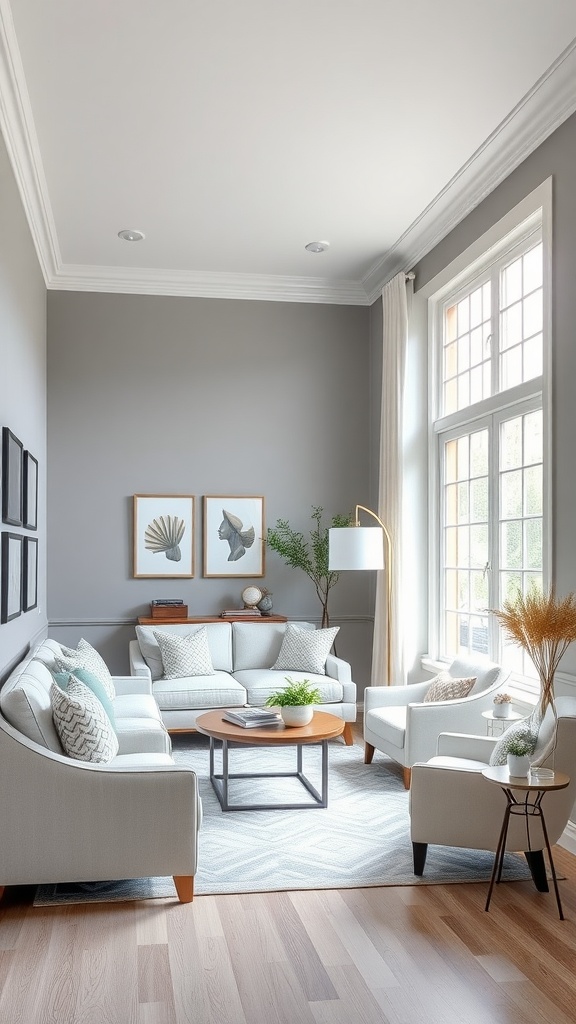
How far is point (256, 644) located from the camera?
6879 millimetres

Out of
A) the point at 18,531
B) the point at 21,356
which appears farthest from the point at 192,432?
the point at 18,531

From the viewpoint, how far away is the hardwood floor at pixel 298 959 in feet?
8.72

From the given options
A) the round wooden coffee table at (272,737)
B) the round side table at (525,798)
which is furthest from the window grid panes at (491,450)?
the round side table at (525,798)

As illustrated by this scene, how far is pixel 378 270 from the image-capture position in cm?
701

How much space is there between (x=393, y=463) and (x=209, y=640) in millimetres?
1945

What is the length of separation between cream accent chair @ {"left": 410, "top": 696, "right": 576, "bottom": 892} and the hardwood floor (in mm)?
168

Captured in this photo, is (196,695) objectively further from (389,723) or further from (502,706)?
(502,706)

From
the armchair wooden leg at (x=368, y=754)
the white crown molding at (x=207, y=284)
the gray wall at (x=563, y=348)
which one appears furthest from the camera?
the white crown molding at (x=207, y=284)

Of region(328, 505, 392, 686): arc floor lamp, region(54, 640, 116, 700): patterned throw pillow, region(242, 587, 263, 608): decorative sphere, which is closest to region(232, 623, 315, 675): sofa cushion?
region(242, 587, 263, 608): decorative sphere

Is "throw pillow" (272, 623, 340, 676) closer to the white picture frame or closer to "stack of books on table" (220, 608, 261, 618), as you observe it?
"stack of books on table" (220, 608, 261, 618)

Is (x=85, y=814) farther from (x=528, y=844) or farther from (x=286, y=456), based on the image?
(x=286, y=456)

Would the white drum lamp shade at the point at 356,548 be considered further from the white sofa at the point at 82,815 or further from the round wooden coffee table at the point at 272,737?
the white sofa at the point at 82,815

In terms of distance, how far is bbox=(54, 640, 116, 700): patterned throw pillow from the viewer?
4662 mm

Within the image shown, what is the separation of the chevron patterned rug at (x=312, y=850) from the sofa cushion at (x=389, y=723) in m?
0.29
